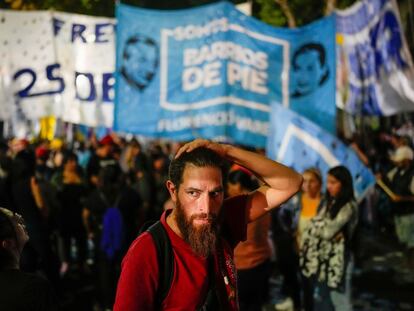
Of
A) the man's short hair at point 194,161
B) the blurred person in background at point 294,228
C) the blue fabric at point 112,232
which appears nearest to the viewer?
the man's short hair at point 194,161

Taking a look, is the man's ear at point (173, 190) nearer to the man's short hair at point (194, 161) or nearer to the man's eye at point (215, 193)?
the man's short hair at point (194, 161)

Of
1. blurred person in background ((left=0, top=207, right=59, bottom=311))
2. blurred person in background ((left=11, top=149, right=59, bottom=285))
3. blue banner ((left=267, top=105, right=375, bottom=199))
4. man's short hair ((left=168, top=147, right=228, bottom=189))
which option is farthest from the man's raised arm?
blurred person in background ((left=11, top=149, right=59, bottom=285))

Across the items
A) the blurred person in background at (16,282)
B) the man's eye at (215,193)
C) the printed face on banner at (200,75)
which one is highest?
the printed face on banner at (200,75)

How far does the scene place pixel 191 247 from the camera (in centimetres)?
290

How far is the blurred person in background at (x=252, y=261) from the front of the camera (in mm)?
6211

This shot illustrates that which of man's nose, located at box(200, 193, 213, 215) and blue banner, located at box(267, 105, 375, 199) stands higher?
blue banner, located at box(267, 105, 375, 199)

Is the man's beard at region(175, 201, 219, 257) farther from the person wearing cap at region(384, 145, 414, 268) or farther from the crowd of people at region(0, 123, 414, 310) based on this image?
the person wearing cap at region(384, 145, 414, 268)

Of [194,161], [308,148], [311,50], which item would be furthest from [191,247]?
[311,50]

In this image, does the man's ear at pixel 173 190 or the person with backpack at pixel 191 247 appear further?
the man's ear at pixel 173 190

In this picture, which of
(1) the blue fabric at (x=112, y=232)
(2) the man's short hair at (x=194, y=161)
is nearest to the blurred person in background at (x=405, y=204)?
(1) the blue fabric at (x=112, y=232)

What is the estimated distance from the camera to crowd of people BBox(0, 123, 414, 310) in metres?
2.92

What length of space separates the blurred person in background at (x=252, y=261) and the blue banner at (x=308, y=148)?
1303 millimetres

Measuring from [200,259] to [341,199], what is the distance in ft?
11.1

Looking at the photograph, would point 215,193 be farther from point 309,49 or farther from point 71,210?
point 71,210
